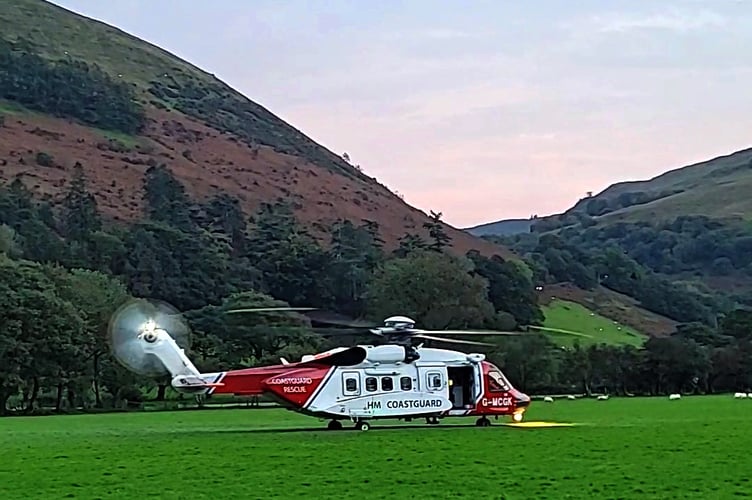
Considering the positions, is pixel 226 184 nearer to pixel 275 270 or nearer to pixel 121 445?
pixel 275 270

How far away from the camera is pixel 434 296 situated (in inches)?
4291

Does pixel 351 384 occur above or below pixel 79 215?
below

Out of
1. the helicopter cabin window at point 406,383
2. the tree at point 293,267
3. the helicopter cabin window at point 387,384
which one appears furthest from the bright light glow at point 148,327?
the tree at point 293,267

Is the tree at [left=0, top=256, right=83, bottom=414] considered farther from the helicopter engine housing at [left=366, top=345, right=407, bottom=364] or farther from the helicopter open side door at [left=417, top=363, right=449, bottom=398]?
the helicopter open side door at [left=417, top=363, right=449, bottom=398]

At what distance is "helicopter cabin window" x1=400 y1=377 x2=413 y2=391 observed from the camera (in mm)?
41625

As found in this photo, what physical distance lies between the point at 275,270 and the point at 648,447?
121 meters

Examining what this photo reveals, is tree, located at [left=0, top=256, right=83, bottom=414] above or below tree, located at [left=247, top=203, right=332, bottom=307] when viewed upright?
below

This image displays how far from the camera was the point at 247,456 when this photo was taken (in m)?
30.5

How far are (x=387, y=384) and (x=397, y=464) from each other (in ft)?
46.3

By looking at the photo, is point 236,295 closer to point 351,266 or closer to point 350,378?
point 351,266

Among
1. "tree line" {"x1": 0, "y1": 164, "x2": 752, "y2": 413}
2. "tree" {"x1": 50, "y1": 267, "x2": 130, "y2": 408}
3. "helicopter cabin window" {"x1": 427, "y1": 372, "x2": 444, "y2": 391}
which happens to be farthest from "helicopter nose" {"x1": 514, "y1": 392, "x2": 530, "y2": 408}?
"tree" {"x1": 50, "y1": 267, "x2": 130, "y2": 408}

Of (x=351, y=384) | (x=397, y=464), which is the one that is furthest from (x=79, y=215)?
(x=397, y=464)

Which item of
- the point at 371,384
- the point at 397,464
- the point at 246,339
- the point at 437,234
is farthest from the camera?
the point at 437,234

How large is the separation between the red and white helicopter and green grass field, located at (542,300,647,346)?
9328cm
